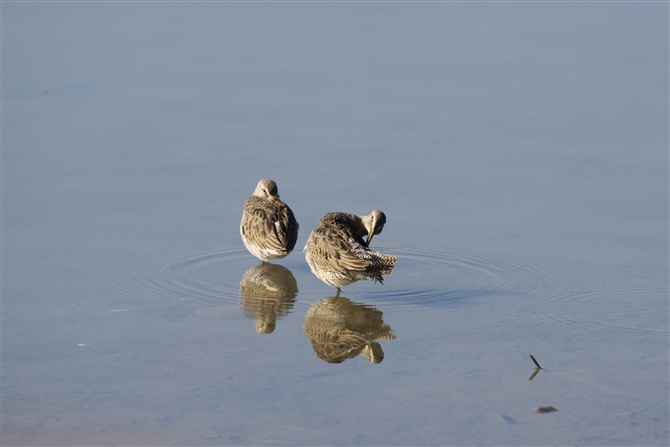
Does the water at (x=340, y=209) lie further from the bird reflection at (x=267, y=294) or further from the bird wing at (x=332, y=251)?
the bird wing at (x=332, y=251)

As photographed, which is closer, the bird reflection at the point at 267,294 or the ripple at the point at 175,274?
the bird reflection at the point at 267,294

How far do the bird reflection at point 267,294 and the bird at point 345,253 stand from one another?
37 cm

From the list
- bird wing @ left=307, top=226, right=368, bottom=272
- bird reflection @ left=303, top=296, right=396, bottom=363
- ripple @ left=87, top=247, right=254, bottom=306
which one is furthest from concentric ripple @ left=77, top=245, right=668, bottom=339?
bird wing @ left=307, top=226, right=368, bottom=272

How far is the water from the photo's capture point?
22.6ft

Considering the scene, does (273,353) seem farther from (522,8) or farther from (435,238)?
(522,8)

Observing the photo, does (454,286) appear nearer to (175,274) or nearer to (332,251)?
(332,251)

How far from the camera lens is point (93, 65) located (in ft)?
54.2

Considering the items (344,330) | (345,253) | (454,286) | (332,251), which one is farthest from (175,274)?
(454,286)

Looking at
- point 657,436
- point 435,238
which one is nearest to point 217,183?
point 435,238

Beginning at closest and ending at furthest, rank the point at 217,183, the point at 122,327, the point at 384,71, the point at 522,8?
the point at 122,327, the point at 217,183, the point at 384,71, the point at 522,8

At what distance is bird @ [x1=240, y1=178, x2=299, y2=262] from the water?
27 cm

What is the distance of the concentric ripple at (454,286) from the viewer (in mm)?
8555

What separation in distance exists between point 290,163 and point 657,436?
23.0 ft

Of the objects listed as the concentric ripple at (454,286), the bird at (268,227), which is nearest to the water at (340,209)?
the concentric ripple at (454,286)
